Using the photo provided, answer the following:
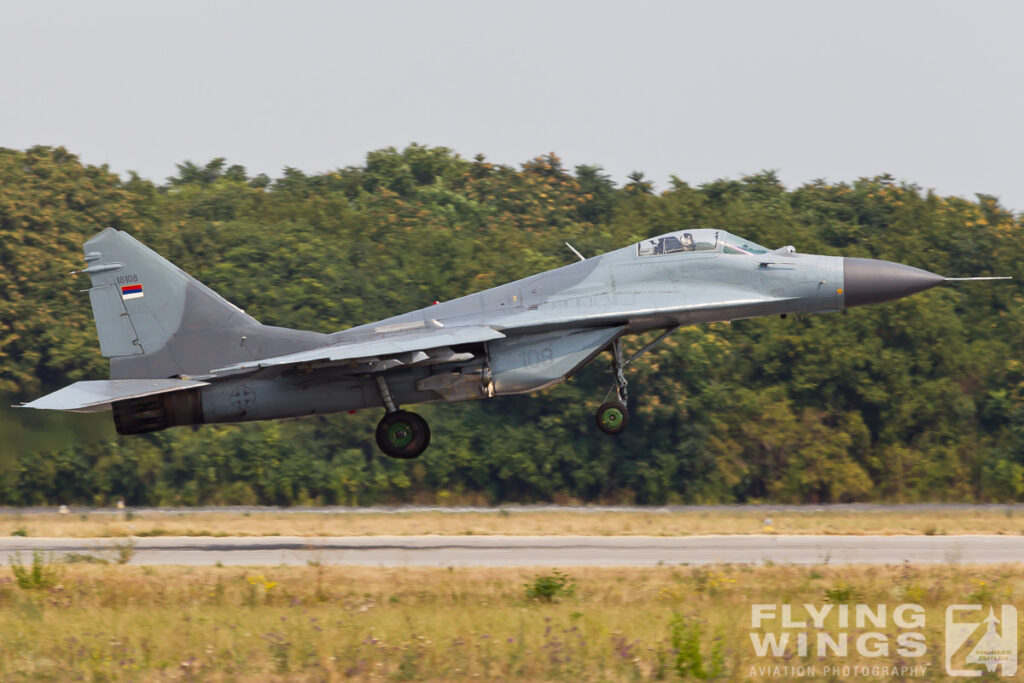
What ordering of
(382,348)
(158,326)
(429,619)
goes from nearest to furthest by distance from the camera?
(429,619) < (382,348) < (158,326)

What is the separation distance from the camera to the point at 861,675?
12.3 meters

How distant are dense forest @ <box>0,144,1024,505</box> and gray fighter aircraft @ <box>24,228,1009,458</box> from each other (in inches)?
772

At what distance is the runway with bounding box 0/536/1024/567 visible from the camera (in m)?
20.4

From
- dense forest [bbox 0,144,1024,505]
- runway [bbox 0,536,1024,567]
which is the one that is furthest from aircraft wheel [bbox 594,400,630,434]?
dense forest [bbox 0,144,1024,505]

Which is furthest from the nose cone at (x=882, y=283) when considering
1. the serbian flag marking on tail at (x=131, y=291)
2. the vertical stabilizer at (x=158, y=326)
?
the serbian flag marking on tail at (x=131, y=291)

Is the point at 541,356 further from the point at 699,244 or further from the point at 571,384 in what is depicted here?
the point at 571,384

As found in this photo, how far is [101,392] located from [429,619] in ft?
26.7

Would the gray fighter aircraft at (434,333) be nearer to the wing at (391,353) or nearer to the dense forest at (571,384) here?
the wing at (391,353)

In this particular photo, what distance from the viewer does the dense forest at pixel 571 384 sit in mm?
42000

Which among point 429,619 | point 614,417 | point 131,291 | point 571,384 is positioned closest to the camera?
point 429,619

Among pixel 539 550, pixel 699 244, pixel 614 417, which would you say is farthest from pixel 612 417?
pixel 539 550

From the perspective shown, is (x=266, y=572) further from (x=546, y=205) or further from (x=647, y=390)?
(x=546, y=205)

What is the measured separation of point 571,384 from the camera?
145 feet

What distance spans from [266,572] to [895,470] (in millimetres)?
29420
